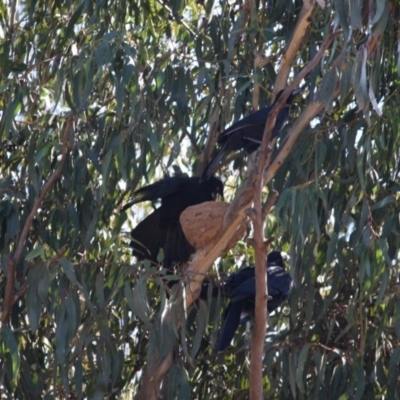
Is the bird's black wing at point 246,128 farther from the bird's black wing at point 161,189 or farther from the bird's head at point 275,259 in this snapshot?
the bird's head at point 275,259

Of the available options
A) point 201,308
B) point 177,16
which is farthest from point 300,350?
point 177,16

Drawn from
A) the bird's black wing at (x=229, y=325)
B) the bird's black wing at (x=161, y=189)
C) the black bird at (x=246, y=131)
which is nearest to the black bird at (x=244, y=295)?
the bird's black wing at (x=229, y=325)

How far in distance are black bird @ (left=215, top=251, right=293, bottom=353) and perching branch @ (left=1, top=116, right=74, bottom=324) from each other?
83 cm

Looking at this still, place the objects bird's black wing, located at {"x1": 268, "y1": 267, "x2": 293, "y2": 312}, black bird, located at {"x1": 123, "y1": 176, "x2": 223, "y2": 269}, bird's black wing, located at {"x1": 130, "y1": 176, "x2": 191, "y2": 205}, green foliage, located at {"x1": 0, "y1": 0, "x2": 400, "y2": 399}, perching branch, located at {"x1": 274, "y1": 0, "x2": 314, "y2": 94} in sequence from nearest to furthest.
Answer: green foliage, located at {"x1": 0, "y1": 0, "x2": 400, "y2": 399} → perching branch, located at {"x1": 274, "y1": 0, "x2": 314, "y2": 94} → bird's black wing, located at {"x1": 268, "y1": 267, "x2": 293, "y2": 312} → bird's black wing, located at {"x1": 130, "y1": 176, "x2": 191, "y2": 205} → black bird, located at {"x1": 123, "y1": 176, "x2": 223, "y2": 269}

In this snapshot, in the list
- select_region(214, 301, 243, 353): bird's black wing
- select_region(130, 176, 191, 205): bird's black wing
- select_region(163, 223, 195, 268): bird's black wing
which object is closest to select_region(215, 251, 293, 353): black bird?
select_region(214, 301, 243, 353): bird's black wing

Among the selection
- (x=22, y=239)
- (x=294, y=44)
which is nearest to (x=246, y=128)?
(x=294, y=44)

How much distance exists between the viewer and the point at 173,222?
538 cm

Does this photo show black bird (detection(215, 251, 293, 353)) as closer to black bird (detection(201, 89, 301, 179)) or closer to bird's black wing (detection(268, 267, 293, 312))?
bird's black wing (detection(268, 267, 293, 312))

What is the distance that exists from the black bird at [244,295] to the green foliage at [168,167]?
0.22 feet

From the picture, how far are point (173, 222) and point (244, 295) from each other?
A: 1337 millimetres

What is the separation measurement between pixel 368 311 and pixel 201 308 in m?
0.98

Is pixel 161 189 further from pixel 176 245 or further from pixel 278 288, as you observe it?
pixel 278 288

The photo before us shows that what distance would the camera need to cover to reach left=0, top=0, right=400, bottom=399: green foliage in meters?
3.83

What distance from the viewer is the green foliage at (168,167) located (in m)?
3.83
